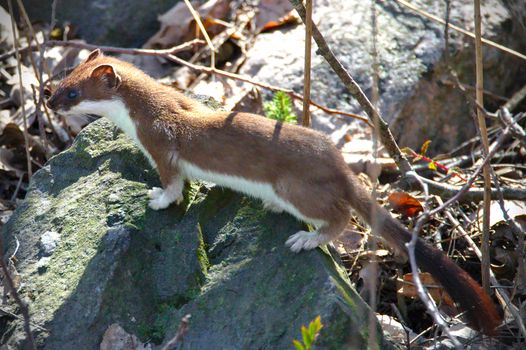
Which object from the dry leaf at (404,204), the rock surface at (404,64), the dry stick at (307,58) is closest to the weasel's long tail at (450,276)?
the dry stick at (307,58)

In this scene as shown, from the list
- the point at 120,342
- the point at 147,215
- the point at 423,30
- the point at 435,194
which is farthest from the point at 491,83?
the point at 120,342

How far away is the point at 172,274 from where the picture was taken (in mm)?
3766

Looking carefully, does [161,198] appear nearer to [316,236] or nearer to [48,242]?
[48,242]

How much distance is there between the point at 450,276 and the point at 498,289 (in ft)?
2.47

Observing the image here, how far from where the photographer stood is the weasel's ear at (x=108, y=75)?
14.0ft

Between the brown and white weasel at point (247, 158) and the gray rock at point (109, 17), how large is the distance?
8.36 ft

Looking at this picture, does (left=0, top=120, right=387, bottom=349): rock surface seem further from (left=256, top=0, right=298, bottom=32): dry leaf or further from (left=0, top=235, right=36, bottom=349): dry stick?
(left=256, top=0, right=298, bottom=32): dry leaf

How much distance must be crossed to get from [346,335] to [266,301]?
16.8 inches

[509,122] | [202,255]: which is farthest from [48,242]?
[509,122]

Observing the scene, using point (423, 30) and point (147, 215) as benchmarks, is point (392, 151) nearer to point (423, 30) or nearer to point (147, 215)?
point (147, 215)

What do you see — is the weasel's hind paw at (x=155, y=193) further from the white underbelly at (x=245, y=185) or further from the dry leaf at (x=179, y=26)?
the dry leaf at (x=179, y=26)

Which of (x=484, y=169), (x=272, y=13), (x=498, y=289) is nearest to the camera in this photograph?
(x=484, y=169)

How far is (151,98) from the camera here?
427cm

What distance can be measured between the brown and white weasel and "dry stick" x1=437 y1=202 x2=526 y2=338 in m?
0.18
